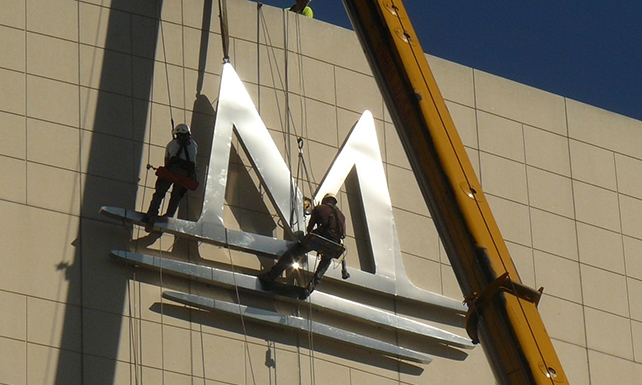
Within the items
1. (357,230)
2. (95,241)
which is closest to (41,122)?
(95,241)

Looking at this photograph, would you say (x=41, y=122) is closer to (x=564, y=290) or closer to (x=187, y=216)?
(x=187, y=216)

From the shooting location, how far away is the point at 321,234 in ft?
71.9

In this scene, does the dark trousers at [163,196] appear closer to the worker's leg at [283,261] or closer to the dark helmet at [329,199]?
the worker's leg at [283,261]

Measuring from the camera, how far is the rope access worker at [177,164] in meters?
21.8

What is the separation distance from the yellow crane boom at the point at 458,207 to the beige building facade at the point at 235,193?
14.7 ft

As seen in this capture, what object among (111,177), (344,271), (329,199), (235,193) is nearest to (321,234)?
(329,199)

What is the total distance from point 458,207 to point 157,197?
5.63 meters

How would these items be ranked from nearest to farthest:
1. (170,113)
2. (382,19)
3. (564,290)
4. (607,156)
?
(382,19), (170,113), (564,290), (607,156)

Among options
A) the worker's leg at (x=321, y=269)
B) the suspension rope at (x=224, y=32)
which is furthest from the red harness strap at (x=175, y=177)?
the suspension rope at (x=224, y=32)

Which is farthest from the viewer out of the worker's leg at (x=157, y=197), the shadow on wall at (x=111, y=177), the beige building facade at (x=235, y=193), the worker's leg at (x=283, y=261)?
the worker's leg at (x=283, y=261)

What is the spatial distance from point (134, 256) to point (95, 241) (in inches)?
22.4

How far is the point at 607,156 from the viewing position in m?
27.7

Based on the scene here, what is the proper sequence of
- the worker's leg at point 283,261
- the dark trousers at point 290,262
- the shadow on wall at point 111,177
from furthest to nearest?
the worker's leg at point 283,261
the dark trousers at point 290,262
the shadow on wall at point 111,177

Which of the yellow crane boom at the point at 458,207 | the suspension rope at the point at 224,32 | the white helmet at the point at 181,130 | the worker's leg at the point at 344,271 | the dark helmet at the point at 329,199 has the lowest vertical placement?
the yellow crane boom at the point at 458,207
